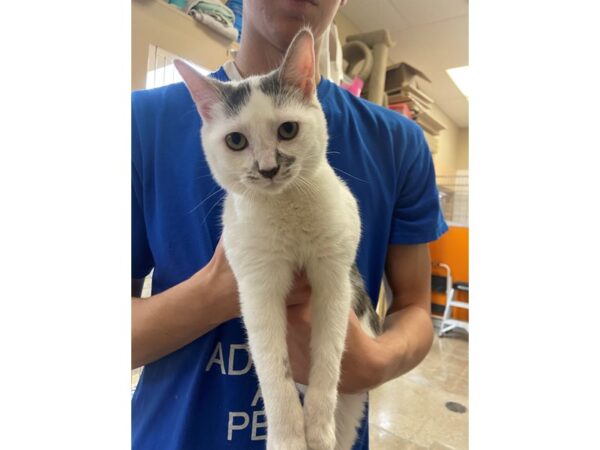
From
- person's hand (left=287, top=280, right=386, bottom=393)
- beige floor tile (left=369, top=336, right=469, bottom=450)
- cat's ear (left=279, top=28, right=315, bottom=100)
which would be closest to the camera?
cat's ear (left=279, top=28, right=315, bottom=100)

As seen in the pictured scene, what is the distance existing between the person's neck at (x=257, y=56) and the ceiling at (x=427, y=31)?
140 mm

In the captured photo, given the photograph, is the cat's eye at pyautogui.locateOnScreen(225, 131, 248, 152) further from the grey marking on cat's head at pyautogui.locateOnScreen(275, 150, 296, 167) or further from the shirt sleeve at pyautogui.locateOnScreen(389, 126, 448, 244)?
the shirt sleeve at pyautogui.locateOnScreen(389, 126, 448, 244)

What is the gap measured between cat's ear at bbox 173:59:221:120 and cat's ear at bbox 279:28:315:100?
10 centimetres

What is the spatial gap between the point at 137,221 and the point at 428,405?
0.75 meters

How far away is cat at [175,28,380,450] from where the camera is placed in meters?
0.44

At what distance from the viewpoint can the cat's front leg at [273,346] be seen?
45 centimetres

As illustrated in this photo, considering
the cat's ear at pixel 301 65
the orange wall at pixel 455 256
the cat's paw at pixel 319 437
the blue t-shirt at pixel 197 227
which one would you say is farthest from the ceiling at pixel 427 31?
the cat's paw at pixel 319 437

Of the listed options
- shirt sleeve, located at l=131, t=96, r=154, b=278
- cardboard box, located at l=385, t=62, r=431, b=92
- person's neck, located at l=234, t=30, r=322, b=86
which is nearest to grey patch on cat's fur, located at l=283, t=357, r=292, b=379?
shirt sleeve, located at l=131, t=96, r=154, b=278

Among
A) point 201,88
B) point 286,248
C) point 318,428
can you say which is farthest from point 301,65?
point 318,428

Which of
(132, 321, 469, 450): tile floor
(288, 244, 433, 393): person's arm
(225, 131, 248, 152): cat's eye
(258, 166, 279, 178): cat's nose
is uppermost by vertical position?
(225, 131, 248, 152): cat's eye

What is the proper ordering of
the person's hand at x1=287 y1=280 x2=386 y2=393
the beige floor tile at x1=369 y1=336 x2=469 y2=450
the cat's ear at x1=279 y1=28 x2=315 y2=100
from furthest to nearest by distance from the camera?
the beige floor tile at x1=369 y1=336 x2=469 y2=450 < the person's hand at x1=287 y1=280 x2=386 y2=393 < the cat's ear at x1=279 y1=28 x2=315 y2=100

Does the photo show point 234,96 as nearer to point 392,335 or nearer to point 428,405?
point 392,335
